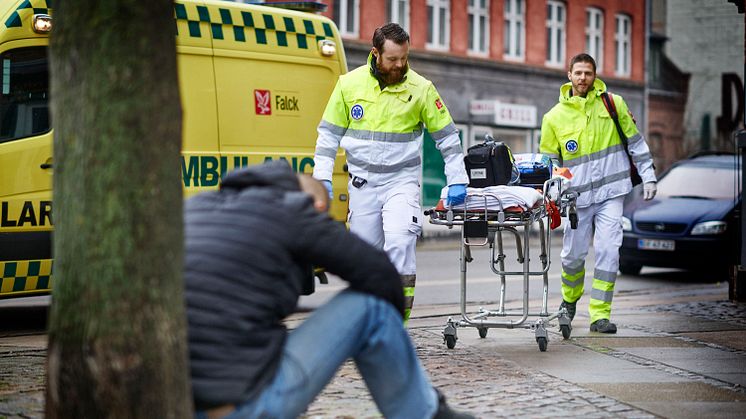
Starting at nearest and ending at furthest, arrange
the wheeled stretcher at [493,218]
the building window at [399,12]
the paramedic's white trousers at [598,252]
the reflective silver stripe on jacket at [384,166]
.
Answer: the reflective silver stripe on jacket at [384,166] < the wheeled stretcher at [493,218] < the paramedic's white trousers at [598,252] < the building window at [399,12]

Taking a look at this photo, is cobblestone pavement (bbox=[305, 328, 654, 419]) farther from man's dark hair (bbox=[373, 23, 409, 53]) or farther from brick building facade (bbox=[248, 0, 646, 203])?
brick building facade (bbox=[248, 0, 646, 203])

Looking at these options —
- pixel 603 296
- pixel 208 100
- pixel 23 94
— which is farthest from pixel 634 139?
pixel 23 94

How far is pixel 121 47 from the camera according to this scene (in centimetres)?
347

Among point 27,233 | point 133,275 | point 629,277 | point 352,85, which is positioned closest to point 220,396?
point 133,275

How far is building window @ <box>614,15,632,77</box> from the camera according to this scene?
39.1m

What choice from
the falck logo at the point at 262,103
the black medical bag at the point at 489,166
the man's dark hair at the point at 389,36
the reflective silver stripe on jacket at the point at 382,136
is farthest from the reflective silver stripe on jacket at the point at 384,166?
the falck logo at the point at 262,103

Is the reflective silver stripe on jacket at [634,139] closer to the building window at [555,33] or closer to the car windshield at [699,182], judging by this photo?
the car windshield at [699,182]

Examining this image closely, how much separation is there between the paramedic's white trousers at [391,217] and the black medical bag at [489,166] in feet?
1.58

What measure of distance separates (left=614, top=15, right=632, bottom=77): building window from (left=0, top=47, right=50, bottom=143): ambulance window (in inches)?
1230

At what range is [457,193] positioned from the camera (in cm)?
777

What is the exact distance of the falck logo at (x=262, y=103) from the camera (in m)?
10.6

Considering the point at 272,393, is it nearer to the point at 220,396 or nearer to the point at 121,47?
the point at 220,396

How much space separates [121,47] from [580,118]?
613 cm

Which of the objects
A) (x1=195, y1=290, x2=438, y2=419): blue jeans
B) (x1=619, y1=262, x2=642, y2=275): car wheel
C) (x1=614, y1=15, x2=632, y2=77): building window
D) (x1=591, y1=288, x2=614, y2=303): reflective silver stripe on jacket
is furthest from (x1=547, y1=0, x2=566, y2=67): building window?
(x1=195, y1=290, x2=438, y2=419): blue jeans
